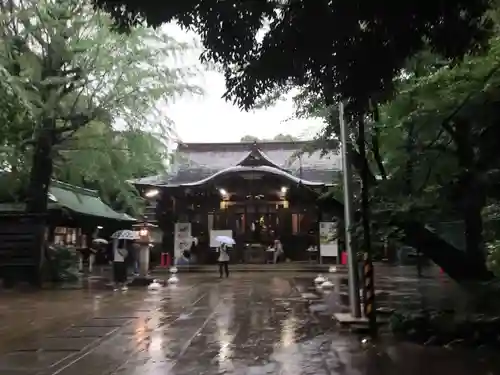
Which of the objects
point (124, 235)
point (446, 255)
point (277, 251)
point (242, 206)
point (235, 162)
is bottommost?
point (446, 255)

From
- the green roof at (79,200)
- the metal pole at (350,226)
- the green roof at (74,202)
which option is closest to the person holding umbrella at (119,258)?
the green roof at (74,202)

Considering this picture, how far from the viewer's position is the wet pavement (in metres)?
8.58

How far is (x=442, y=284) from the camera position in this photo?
829 inches

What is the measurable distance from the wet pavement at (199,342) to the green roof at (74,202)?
336 inches

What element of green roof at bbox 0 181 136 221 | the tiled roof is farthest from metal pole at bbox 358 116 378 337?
the tiled roof

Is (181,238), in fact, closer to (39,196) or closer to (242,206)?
(242,206)

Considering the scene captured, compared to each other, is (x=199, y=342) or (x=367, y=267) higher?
(x=367, y=267)

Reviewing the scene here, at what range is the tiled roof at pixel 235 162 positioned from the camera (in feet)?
120

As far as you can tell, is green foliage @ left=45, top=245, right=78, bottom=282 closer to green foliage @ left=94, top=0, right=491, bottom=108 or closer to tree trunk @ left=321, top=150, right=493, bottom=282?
tree trunk @ left=321, top=150, right=493, bottom=282

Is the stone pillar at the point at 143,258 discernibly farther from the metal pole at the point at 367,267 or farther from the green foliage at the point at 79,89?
the metal pole at the point at 367,267

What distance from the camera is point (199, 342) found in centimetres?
1057

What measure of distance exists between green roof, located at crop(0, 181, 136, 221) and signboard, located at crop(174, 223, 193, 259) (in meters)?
2.96

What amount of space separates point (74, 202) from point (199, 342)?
70.7 feet

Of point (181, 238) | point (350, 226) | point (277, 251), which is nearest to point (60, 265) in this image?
point (181, 238)
